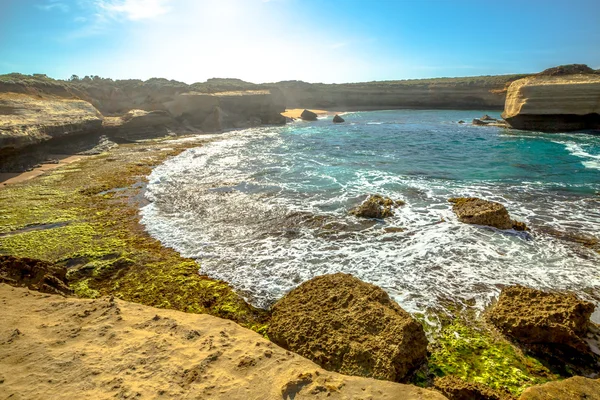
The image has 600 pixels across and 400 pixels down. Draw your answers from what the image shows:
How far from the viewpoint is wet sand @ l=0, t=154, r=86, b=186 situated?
46.6ft

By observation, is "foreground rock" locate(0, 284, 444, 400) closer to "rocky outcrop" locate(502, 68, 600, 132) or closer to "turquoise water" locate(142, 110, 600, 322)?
"turquoise water" locate(142, 110, 600, 322)

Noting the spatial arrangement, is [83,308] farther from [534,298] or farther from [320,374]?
[534,298]

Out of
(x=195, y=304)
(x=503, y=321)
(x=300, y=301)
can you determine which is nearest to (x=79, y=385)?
(x=195, y=304)

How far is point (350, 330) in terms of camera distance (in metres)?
4.31

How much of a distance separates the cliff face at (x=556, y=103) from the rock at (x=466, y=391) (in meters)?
31.2

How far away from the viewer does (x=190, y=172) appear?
15969mm

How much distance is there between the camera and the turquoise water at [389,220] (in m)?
6.42

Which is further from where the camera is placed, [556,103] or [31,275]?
[556,103]

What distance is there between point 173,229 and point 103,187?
629 cm

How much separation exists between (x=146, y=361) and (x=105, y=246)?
16.9 ft

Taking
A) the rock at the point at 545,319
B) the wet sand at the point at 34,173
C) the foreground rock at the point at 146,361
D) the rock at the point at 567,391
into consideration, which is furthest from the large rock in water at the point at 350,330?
the wet sand at the point at 34,173

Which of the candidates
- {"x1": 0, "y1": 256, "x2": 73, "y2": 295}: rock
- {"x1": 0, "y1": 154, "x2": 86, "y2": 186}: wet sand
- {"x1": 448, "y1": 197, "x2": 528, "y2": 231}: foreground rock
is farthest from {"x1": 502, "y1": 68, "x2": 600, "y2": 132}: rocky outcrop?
{"x1": 0, "y1": 154, "x2": 86, "y2": 186}: wet sand

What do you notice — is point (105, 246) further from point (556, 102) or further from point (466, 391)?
point (556, 102)

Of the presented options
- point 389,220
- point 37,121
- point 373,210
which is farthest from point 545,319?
point 37,121
